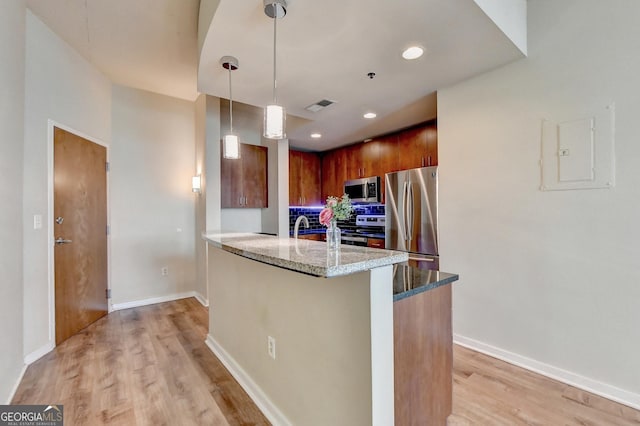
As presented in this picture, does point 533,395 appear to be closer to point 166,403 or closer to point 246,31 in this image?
point 166,403

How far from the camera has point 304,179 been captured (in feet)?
17.6

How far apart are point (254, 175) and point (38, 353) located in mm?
3085

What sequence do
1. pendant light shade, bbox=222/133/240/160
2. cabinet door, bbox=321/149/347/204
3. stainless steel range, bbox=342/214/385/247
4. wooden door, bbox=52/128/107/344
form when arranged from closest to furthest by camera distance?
pendant light shade, bbox=222/133/240/160 < wooden door, bbox=52/128/107/344 < stainless steel range, bbox=342/214/385/247 < cabinet door, bbox=321/149/347/204

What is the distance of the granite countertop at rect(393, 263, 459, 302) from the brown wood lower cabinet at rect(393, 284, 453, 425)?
0.04 metres

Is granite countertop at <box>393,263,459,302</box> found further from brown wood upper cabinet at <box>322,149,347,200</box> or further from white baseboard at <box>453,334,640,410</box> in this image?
brown wood upper cabinet at <box>322,149,347,200</box>

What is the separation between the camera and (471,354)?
97.0 inches

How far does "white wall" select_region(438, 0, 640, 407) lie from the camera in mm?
1821

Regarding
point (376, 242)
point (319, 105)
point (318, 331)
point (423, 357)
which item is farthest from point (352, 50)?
point (376, 242)

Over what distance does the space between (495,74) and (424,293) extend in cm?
208

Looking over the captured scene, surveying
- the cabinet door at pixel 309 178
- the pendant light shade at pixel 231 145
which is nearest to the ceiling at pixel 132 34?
the pendant light shade at pixel 231 145

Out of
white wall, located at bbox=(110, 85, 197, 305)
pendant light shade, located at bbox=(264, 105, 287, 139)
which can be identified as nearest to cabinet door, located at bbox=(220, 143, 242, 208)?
white wall, located at bbox=(110, 85, 197, 305)

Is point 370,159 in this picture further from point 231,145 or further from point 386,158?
point 231,145

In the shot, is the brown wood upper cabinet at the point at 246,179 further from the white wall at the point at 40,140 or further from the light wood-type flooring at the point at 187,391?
the light wood-type flooring at the point at 187,391

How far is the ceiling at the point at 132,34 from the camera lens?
2.29 m
